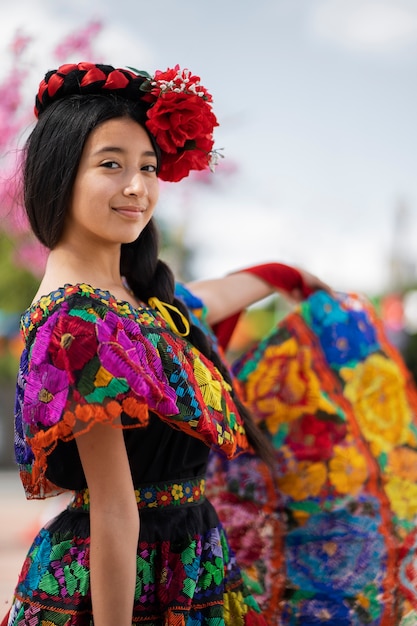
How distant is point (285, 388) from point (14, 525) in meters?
3.76

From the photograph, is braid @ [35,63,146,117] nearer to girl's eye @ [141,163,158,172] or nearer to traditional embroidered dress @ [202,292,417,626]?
girl's eye @ [141,163,158,172]

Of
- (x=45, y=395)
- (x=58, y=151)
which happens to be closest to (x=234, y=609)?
(x=45, y=395)

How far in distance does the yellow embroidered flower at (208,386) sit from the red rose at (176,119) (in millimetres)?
444

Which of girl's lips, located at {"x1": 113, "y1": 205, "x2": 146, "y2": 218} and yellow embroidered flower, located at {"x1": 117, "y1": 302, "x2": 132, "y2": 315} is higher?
girl's lips, located at {"x1": 113, "y1": 205, "x2": 146, "y2": 218}

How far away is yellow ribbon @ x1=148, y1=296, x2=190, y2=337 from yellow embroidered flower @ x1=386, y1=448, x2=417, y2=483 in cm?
76

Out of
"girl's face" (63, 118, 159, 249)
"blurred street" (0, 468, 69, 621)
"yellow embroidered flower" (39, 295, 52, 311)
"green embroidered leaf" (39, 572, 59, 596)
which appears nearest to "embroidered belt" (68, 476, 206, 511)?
"green embroidered leaf" (39, 572, 59, 596)

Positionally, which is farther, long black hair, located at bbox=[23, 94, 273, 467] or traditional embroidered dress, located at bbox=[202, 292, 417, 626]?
traditional embroidered dress, located at bbox=[202, 292, 417, 626]

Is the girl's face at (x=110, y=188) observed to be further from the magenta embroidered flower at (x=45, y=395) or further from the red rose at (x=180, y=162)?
the magenta embroidered flower at (x=45, y=395)

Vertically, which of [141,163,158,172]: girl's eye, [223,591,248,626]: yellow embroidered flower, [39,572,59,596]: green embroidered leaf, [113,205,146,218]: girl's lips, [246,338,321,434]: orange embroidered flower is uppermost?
[141,163,158,172]: girl's eye

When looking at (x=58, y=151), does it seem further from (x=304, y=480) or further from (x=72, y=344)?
(x=304, y=480)

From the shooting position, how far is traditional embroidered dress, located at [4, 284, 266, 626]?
4.43 ft

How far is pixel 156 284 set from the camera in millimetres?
1845

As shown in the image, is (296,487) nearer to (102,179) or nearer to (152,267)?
(152,267)

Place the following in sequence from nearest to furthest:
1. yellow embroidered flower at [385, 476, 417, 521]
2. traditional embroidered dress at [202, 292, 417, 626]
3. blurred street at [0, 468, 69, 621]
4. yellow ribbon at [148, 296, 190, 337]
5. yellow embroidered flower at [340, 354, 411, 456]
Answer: yellow ribbon at [148, 296, 190, 337], traditional embroidered dress at [202, 292, 417, 626], yellow embroidered flower at [385, 476, 417, 521], yellow embroidered flower at [340, 354, 411, 456], blurred street at [0, 468, 69, 621]
